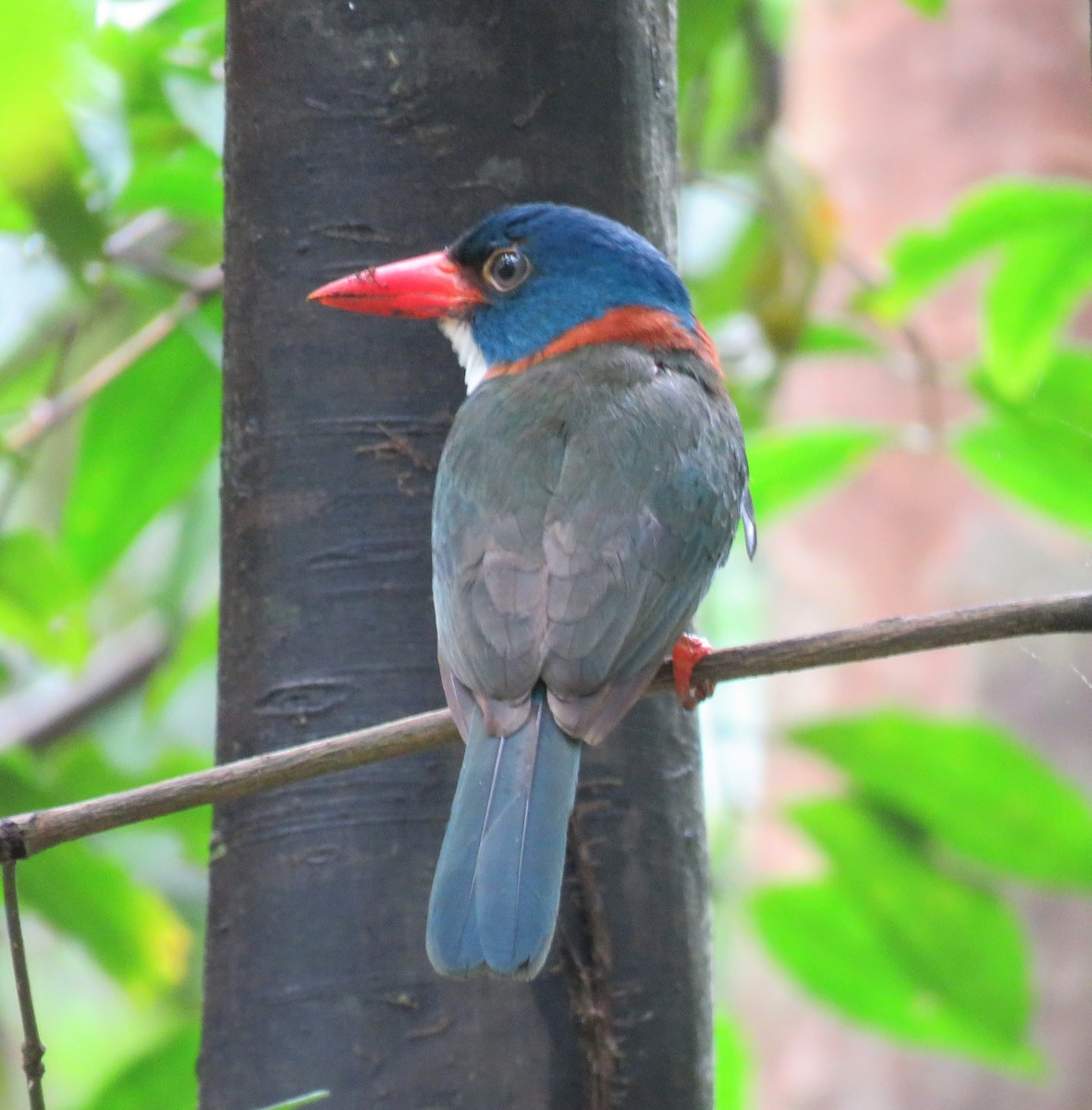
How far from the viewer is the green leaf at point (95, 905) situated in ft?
9.16

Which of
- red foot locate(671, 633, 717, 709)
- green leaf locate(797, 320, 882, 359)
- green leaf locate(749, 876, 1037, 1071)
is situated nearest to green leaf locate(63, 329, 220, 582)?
green leaf locate(797, 320, 882, 359)

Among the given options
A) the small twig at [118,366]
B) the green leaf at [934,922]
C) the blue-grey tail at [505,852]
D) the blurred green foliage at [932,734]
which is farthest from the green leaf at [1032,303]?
the blue-grey tail at [505,852]

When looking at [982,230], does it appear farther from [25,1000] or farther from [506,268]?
[25,1000]

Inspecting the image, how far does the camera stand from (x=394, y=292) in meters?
1.91

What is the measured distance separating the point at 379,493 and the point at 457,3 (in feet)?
2.10

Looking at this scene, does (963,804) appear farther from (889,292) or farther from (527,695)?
(527,695)

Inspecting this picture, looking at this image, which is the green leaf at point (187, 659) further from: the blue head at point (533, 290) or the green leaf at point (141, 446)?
the blue head at point (533, 290)

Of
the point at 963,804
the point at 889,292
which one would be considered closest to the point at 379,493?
the point at 889,292

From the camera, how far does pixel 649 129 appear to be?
2.12m

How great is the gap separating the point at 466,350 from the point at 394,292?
0.28 metres

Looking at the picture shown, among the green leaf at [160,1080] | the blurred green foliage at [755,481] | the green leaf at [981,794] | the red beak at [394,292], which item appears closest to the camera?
the red beak at [394,292]

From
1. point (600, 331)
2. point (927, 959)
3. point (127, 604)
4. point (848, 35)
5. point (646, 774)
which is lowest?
point (127, 604)

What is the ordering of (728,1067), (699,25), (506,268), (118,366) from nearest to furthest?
1. (506,268)
2. (728,1067)
3. (699,25)
4. (118,366)

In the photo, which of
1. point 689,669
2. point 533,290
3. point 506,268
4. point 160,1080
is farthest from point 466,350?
point 160,1080
